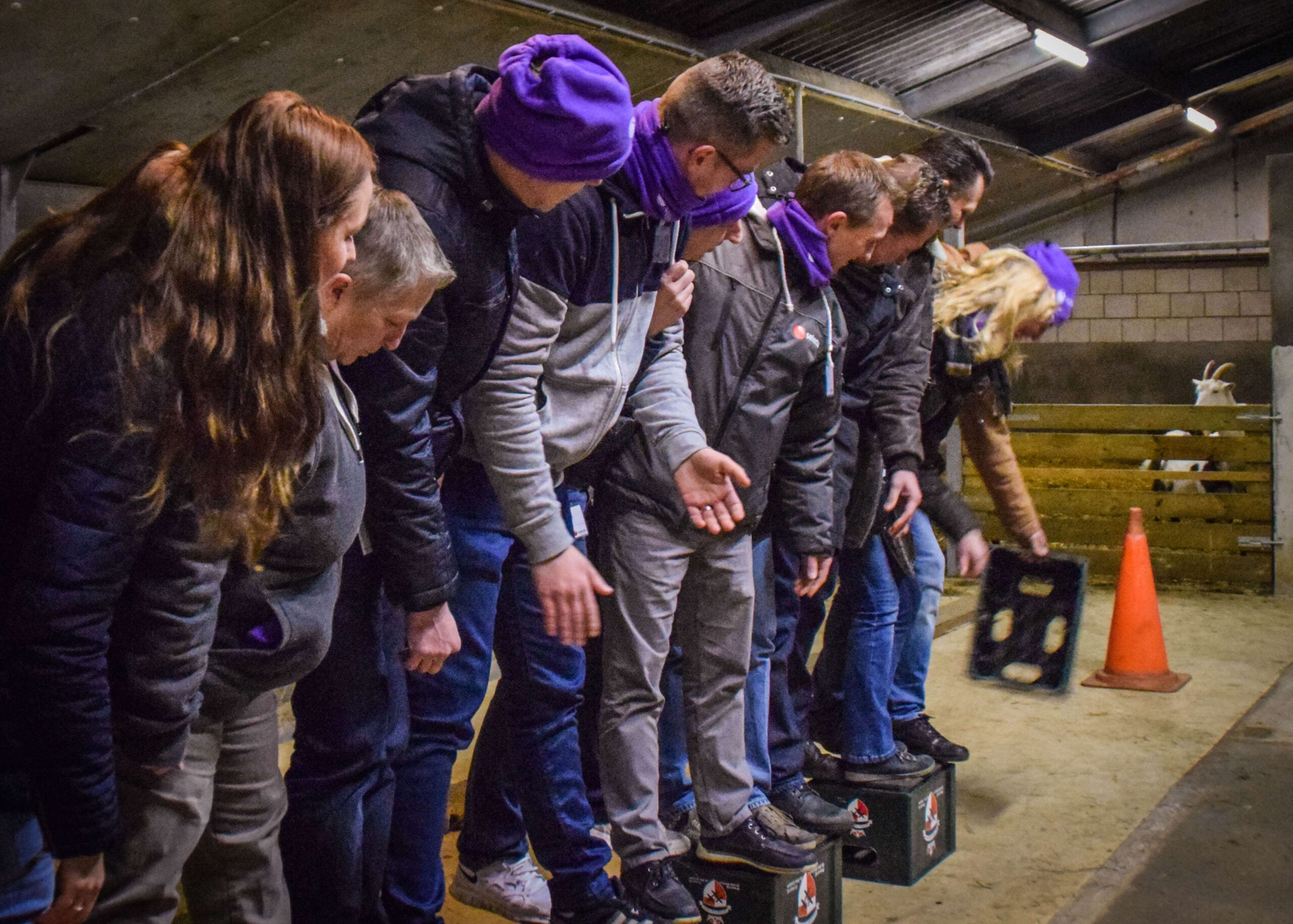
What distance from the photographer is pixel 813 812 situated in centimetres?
307

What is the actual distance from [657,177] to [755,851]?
1.45 metres

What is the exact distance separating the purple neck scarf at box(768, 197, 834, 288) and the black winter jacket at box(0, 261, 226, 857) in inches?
69.4

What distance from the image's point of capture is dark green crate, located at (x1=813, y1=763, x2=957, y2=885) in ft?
10.9

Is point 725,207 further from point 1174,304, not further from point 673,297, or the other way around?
point 1174,304

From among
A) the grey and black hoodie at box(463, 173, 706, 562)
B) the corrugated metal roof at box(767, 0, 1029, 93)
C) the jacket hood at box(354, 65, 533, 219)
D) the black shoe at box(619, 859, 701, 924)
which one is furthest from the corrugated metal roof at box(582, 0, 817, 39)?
the black shoe at box(619, 859, 701, 924)

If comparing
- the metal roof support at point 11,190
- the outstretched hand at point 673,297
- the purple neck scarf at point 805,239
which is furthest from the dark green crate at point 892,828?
the metal roof support at point 11,190

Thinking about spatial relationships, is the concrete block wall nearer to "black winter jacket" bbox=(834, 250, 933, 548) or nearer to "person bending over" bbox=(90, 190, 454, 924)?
"black winter jacket" bbox=(834, 250, 933, 548)

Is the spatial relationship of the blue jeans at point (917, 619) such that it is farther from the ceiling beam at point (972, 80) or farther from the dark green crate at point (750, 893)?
the ceiling beam at point (972, 80)

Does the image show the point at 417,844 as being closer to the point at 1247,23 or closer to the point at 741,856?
the point at 741,856

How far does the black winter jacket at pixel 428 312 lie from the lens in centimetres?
191

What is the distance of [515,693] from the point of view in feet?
8.07

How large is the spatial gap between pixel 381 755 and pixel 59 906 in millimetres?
605

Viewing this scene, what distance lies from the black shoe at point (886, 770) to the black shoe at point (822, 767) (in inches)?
1.0

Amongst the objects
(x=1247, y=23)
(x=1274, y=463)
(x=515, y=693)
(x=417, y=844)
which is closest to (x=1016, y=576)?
(x=515, y=693)
